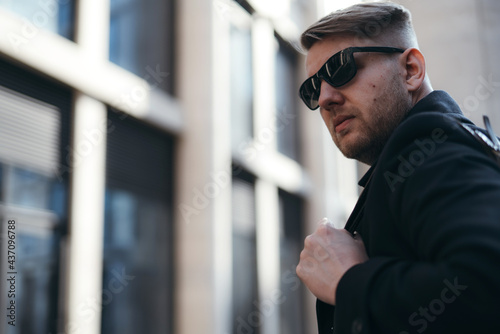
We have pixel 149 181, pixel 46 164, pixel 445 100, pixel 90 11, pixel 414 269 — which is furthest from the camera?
pixel 149 181

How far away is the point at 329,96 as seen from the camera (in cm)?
156

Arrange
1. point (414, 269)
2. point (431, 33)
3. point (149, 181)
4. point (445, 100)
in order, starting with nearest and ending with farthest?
point (414, 269)
point (445, 100)
point (149, 181)
point (431, 33)

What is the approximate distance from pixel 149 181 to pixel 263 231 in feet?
9.33

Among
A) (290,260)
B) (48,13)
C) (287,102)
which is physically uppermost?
(287,102)

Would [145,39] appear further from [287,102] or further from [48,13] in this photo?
[287,102]

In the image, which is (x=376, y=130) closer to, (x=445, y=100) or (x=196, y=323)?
(x=445, y=100)

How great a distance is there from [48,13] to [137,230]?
2.25 meters

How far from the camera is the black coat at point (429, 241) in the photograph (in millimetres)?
909

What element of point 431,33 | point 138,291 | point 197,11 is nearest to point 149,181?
point 138,291

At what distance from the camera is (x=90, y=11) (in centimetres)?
541
